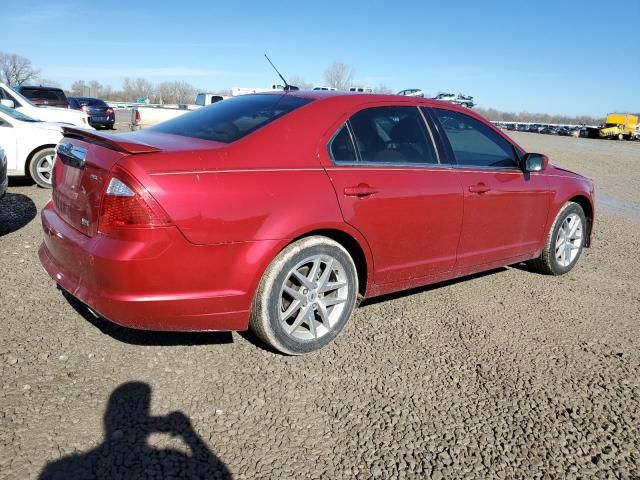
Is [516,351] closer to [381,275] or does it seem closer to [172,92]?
[381,275]

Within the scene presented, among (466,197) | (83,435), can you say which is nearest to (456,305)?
(466,197)

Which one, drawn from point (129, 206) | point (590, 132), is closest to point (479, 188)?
point (129, 206)

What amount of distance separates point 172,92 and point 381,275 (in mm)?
106157

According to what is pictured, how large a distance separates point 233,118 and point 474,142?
6.59 ft

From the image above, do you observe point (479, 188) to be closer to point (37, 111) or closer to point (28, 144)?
point (28, 144)

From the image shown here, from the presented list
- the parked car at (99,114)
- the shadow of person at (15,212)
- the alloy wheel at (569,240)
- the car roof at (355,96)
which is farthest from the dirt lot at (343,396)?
the parked car at (99,114)

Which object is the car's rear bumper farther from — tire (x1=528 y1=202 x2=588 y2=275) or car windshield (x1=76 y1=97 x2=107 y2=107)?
car windshield (x1=76 y1=97 x2=107 y2=107)

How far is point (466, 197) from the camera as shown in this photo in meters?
3.94

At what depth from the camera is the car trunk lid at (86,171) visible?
2.75 m

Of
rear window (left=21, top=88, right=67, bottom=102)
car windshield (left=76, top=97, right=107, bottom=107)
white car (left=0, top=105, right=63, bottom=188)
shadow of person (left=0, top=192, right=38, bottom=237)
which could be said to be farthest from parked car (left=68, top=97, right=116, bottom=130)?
shadow of person (left=0, top=192, right=38, bottom=237)

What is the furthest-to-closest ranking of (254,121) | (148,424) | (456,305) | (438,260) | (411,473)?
(456,305)
(438,260)
(254,121)
(148,424)
(411,473)

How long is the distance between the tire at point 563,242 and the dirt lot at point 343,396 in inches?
31.5

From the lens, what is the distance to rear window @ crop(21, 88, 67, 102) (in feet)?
62.6

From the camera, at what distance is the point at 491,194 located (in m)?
4.14
